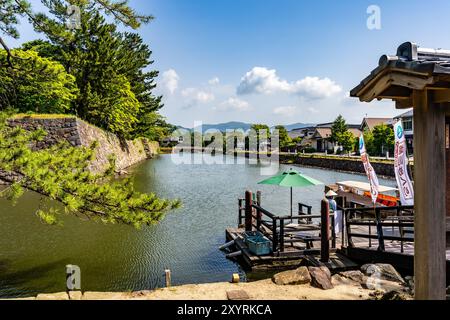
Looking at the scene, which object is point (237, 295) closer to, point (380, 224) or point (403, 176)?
point (380, 224)

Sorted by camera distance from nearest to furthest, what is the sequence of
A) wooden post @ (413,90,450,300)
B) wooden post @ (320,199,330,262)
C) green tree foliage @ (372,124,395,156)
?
wooden post @ (413,90,450,300), wooden post @ (320,199,330,262), green tree foliage @ (372,124,395,156)

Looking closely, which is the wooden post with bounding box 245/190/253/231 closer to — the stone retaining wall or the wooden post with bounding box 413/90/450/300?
the wooden post with bounding box 413/90/450/300

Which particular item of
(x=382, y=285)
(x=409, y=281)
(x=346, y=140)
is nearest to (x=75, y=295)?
(x=382, y=285)

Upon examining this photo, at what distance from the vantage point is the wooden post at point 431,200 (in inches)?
110

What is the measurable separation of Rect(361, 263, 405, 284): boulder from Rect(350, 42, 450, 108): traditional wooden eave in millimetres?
3561

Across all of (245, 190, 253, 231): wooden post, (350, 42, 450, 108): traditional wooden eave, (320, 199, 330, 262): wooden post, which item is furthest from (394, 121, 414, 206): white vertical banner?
(245, 190, 253, 231): wooden post

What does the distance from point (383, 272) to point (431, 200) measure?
354 cm

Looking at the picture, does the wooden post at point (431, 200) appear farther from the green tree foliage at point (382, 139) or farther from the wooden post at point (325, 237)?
the green tree foliage at point (382, 139)

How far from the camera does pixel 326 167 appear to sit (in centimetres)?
3597

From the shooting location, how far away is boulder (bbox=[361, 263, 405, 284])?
18.5 feet

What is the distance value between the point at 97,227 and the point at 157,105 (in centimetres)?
2912

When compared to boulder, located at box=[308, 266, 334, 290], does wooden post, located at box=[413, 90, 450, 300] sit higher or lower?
higher
